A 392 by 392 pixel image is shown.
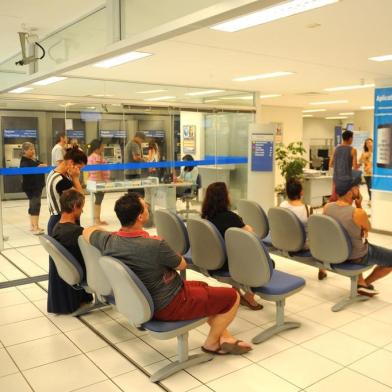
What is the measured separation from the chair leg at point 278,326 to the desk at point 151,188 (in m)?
4.60

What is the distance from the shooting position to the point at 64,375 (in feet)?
9.53

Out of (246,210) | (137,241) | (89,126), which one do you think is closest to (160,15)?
(137,241)

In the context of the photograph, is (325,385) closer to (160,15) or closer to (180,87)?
(160,15)

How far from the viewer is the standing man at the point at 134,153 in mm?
7734

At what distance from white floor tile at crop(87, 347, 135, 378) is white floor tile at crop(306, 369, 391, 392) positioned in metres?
1.20

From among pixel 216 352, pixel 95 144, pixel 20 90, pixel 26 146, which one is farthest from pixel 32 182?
pixel 216 352

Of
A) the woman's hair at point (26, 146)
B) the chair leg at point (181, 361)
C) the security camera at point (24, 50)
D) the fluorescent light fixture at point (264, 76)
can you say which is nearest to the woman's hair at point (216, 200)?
the chair leg at point (181, 361)

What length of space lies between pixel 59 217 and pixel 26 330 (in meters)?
0.99

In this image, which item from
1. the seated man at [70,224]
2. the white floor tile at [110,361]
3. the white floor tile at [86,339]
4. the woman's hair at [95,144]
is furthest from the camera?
the woman's hair at [95,144]

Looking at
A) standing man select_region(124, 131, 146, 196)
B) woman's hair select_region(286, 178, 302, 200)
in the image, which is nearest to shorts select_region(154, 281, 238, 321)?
woman's hair select_region(286, 178, 302, 200)

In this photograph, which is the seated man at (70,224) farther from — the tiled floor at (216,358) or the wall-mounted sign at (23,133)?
the wall-mounted sign at (23,133)

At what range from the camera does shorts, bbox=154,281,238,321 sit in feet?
9.06

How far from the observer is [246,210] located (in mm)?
4988

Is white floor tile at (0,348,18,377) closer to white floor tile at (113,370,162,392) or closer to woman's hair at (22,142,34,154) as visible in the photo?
white floor tile at (113,370,162,392)
